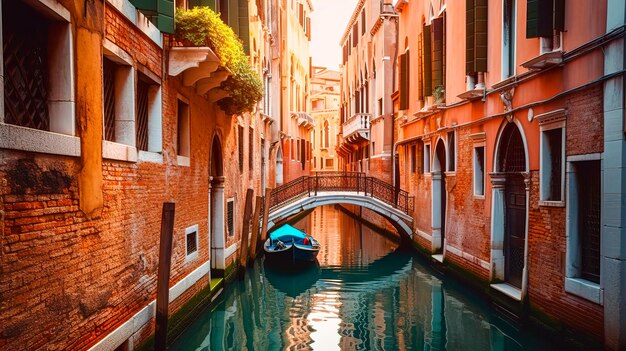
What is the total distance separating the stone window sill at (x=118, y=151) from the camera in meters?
4.16

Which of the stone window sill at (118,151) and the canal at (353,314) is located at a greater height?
the stone window sill at (118,151)

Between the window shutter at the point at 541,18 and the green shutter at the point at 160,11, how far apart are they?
3856 mm

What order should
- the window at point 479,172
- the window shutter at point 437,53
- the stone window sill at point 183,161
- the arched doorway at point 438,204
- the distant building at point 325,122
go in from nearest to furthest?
the stone window sill at point 183,161, the window at point 479,172, the window shutter at point 437,53, the arched doorway at point 438,204, the distant building at point 325,122

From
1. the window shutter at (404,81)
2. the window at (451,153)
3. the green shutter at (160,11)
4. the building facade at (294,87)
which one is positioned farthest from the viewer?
the building facade at (294,87)

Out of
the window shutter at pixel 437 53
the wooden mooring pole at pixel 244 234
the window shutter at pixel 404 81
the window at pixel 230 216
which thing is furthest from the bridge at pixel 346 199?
the window shutter at pixel 437 53

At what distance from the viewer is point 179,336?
6.32 meters

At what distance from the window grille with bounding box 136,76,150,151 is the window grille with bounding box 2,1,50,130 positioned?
70.2 inches

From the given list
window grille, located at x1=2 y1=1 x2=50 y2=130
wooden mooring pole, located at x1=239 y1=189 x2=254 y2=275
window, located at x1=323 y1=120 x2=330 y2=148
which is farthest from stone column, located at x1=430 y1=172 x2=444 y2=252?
window, located at x1=323 y1=120 x2=330 y2=148

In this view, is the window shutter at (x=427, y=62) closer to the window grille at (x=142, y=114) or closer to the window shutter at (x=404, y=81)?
the window shutter at (x=404, y=81)

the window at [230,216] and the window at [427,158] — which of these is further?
the window at [427,158]

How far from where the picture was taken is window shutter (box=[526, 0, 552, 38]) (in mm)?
5844

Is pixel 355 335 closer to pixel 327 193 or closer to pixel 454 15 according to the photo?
pixel 454 15

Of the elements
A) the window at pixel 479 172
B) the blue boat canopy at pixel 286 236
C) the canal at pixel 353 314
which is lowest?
the canal at pixel 353 314

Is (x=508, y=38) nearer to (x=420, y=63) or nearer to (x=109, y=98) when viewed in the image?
(x=420, y=63)
